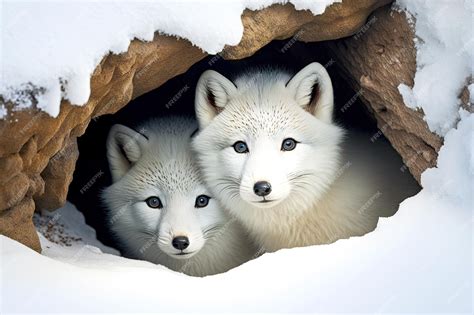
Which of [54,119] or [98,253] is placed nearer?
[54,119]

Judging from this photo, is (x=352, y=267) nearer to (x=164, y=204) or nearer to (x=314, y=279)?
(x=314, y=279)

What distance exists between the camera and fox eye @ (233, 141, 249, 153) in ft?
10.2

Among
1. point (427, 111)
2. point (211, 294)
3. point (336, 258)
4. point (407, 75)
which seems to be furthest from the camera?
point (407, 75)

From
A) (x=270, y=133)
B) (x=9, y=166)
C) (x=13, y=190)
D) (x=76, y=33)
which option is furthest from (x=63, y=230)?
(x=76, y=33)

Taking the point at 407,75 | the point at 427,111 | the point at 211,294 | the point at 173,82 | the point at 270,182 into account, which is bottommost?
the point at 211,294

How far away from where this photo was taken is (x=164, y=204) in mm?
3354

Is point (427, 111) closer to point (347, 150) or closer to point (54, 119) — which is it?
point (347, 150)

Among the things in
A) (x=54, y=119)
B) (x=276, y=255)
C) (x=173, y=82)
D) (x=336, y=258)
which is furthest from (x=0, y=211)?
(x=173, y=82)

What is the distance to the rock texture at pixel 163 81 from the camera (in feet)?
7.52

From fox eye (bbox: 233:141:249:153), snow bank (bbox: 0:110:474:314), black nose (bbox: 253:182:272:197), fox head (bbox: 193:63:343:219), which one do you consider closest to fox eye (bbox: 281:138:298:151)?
fox head (bbox: 193:63:343:219)

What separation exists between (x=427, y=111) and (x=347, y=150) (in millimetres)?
839

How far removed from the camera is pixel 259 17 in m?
2.72

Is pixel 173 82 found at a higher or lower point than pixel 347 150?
higher

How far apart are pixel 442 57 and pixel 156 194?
5.10ft
